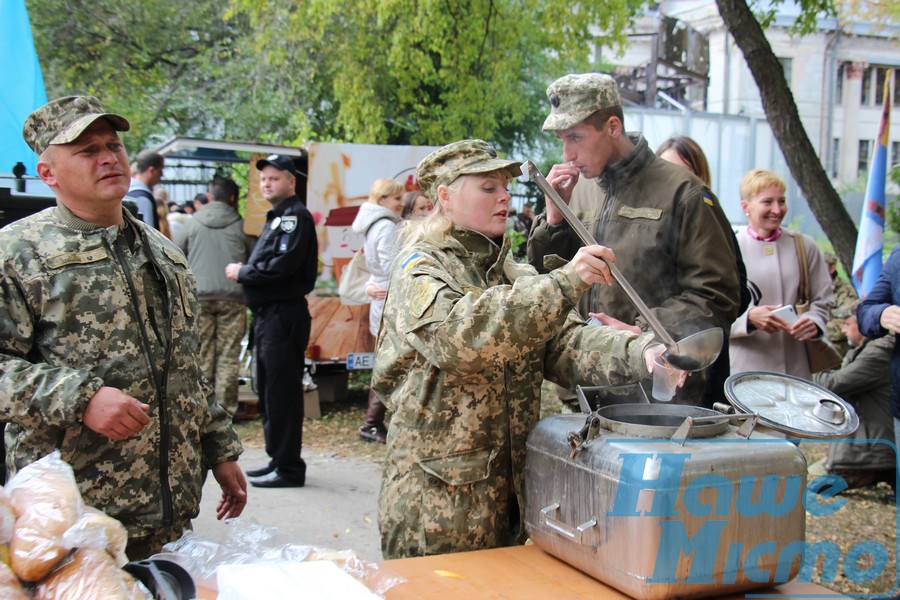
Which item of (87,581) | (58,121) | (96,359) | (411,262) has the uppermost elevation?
(58,121)

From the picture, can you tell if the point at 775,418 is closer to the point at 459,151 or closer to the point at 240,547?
the point at 459,151

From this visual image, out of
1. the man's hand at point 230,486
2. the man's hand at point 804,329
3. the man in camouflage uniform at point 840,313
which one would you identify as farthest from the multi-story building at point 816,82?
the man's hand at point 230,486

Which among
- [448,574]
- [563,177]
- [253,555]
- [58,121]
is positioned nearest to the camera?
[253,555]

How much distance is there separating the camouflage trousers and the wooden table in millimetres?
5385

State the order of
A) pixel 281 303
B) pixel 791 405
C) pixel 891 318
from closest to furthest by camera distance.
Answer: pixel 791 405, pixel 891 318, pixel 281 303

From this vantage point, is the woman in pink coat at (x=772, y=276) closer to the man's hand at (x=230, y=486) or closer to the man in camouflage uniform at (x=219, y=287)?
the man's hand at (x=230, y=486)

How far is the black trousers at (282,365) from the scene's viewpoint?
5.34m

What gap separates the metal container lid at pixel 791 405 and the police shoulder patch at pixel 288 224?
373 cm

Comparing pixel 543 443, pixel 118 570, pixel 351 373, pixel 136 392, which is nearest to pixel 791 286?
pixel 543 443

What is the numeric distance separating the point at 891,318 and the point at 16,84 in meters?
4.21

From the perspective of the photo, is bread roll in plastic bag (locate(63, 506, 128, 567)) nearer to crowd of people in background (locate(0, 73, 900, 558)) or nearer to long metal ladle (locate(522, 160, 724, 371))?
crowd of people in background (locate(0, 73, 900, 558))

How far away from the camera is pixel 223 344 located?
7062 millimetres

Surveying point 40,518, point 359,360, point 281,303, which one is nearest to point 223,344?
point 359,360

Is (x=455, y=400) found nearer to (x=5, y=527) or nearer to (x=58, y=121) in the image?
(x=5, y=527)
